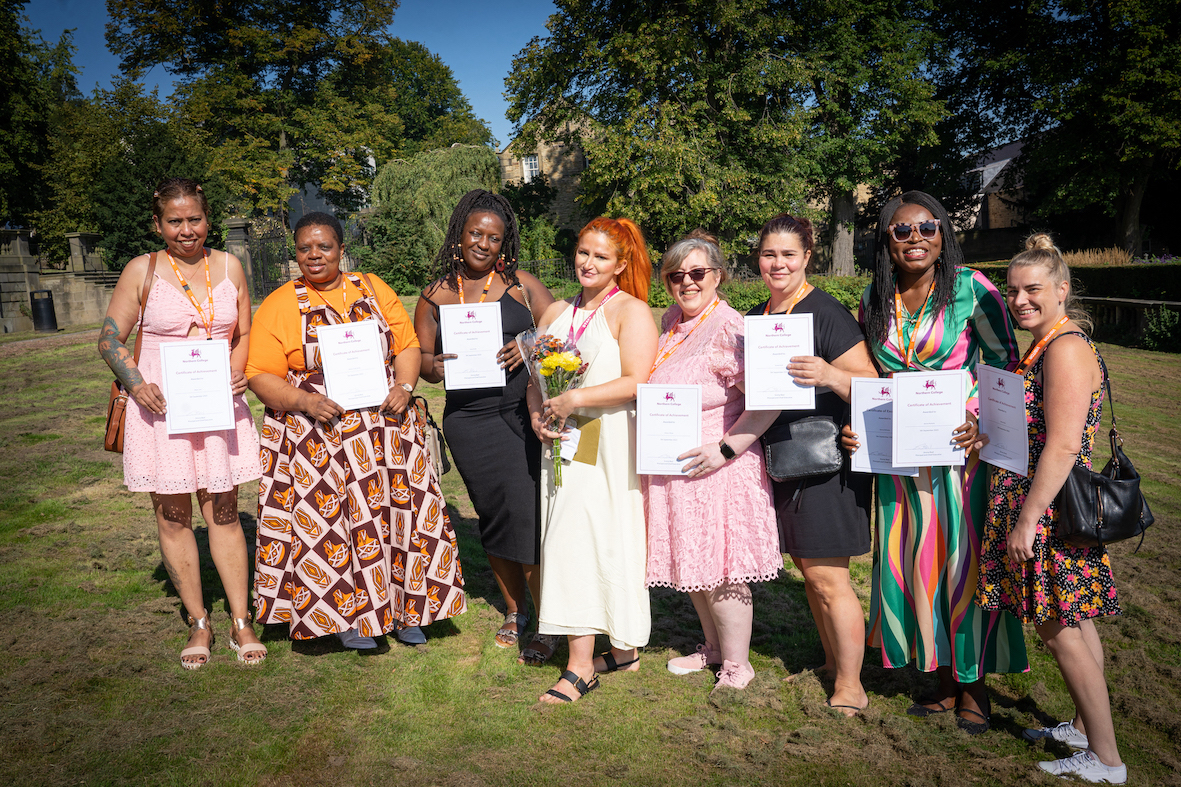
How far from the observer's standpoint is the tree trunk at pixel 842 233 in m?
28.6

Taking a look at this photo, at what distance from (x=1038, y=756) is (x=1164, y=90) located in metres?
28.8

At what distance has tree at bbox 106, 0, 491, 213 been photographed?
34.1 meters

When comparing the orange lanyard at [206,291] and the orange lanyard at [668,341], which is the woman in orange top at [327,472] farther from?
the orange lanyard at [668,341]

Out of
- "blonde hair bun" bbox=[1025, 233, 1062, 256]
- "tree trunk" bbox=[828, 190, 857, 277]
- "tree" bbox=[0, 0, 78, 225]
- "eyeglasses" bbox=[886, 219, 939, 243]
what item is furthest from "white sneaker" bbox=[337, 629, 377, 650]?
"tree" bbox=[0, 0, 78, 225]

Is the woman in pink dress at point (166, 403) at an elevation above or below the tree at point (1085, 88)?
below

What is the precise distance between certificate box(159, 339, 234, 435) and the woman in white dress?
1.63m

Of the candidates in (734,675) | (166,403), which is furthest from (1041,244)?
(166,403)

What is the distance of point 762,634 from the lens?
4539 millimetres

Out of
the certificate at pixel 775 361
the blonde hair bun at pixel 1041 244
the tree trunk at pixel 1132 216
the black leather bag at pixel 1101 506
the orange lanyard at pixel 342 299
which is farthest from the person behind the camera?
the tree trunk at pixel 1132 216

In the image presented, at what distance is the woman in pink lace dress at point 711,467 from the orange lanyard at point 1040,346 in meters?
1.03

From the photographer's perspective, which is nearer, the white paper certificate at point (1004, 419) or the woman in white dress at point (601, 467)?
the white paper certificate at point (1004, 419)

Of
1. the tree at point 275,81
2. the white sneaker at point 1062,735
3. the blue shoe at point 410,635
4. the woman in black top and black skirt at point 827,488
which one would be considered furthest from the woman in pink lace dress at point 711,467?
the tree at point 275,81

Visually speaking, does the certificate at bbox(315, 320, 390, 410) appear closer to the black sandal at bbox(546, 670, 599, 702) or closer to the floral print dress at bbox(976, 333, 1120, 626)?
the black sandal at bbox(546, 670, 599, 702)

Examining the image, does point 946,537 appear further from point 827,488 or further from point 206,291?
point 206,291
